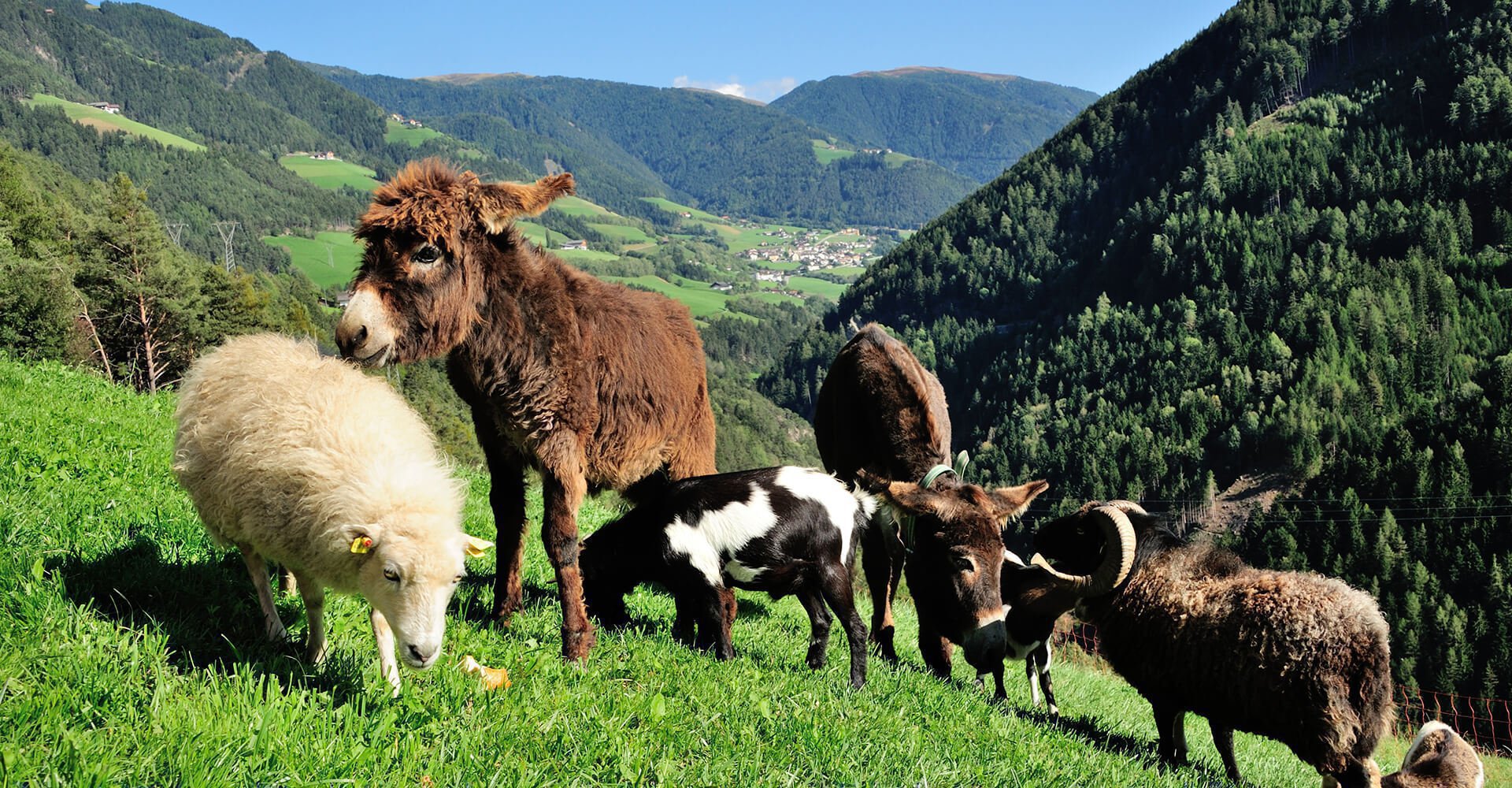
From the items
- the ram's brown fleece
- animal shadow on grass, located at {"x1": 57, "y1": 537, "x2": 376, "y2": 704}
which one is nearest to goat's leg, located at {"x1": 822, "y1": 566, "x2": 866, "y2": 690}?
the ram's brown fleece

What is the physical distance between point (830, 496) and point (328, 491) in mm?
3714

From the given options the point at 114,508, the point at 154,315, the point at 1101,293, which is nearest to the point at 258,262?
the point at 154,315

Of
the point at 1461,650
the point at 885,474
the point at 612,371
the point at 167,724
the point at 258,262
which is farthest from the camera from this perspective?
the point at 258,262

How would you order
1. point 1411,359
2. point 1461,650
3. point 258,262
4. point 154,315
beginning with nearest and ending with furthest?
point 154,315
point 1461,650
point 1411,359
point 258,262

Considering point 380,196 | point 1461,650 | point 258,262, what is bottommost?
point 1461,650

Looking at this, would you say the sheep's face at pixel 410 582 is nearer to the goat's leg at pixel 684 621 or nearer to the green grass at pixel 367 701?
the green grass at pixel 367 701

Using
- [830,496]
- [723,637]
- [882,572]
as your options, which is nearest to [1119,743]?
[882,572]

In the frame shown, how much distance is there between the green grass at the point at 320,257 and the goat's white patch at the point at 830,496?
162m

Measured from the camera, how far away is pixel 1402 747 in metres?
15.2

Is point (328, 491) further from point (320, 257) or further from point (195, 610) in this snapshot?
point (320, 257)

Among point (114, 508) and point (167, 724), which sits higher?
point (167, 724)

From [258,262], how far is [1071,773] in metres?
188

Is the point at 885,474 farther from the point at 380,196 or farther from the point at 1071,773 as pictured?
the point at 380,196

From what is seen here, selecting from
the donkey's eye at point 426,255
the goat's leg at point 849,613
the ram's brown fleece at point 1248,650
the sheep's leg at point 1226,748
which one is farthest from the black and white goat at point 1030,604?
the donkey's eye at point 426,255
